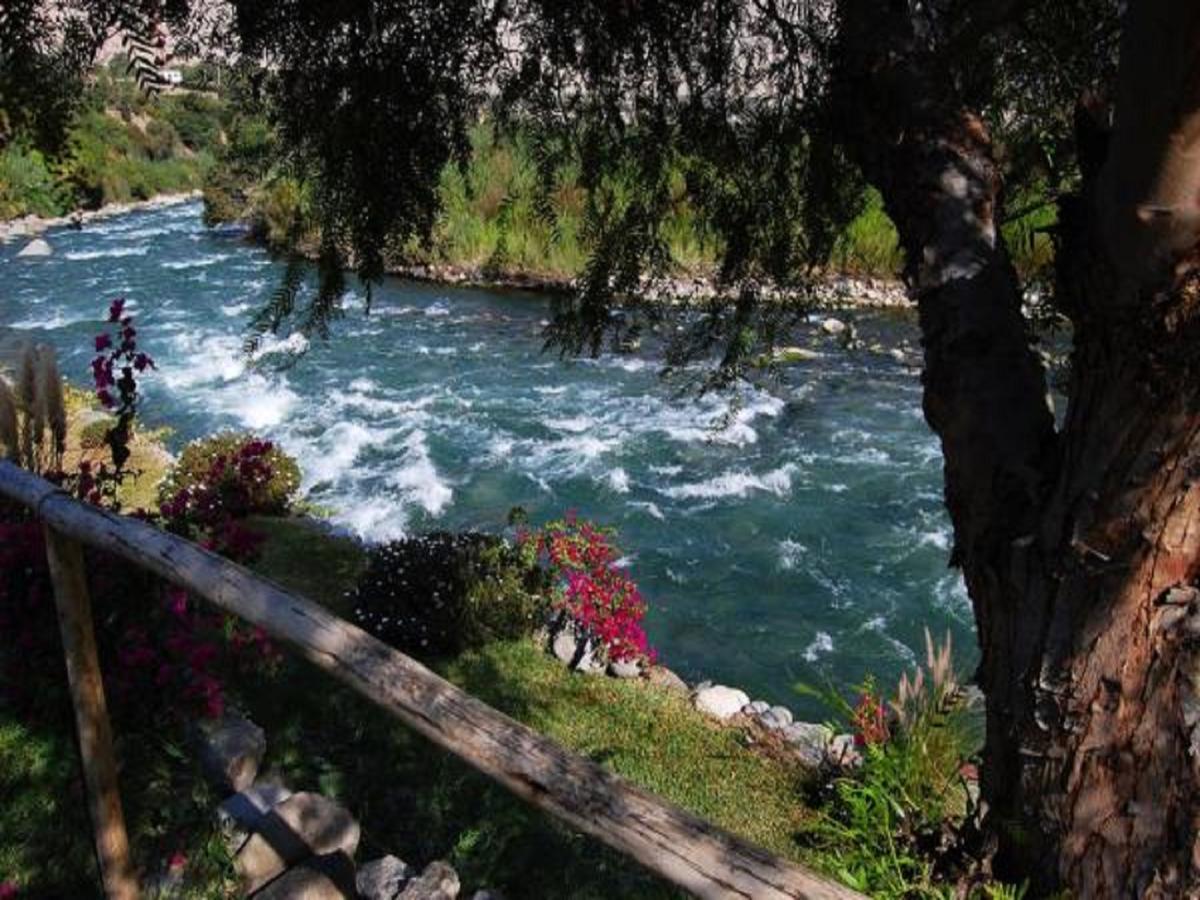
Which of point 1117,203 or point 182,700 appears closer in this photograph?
point 1117,203

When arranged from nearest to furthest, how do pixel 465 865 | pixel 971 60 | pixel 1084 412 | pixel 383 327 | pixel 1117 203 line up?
pixel 1117 203
pixel 1084 412
pixel 971 60
pixel 465 865
pixel 383 327

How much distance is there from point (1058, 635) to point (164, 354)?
15.4m

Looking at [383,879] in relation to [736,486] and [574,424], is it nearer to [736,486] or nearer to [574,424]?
[736,486]

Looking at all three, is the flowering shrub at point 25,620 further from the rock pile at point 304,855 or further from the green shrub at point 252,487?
the green shrub at point 252,487

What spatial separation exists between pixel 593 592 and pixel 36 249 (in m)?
21.9

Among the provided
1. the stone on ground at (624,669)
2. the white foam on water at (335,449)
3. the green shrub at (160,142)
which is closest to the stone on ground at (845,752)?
the stone on ground at (624,669)

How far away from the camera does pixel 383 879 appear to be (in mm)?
3049

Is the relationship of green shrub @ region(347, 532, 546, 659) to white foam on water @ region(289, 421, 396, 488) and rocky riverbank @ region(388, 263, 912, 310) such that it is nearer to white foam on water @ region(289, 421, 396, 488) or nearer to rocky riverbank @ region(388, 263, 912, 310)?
white foam on water @ region(289, 421, 396, 488)

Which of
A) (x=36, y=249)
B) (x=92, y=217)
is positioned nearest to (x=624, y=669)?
(x=36, y=249)

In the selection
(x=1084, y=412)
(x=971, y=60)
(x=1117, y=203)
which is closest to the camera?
(x=1117, y=203)

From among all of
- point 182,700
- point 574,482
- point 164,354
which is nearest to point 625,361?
point 574,482

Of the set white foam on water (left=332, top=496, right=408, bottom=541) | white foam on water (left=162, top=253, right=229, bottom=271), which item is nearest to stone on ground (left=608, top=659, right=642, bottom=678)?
white foam on water (left=332, top=496, right=408, bottom=541)

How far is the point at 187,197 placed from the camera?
1393 inches

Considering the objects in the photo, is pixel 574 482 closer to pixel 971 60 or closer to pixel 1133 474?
pixel 971 60
